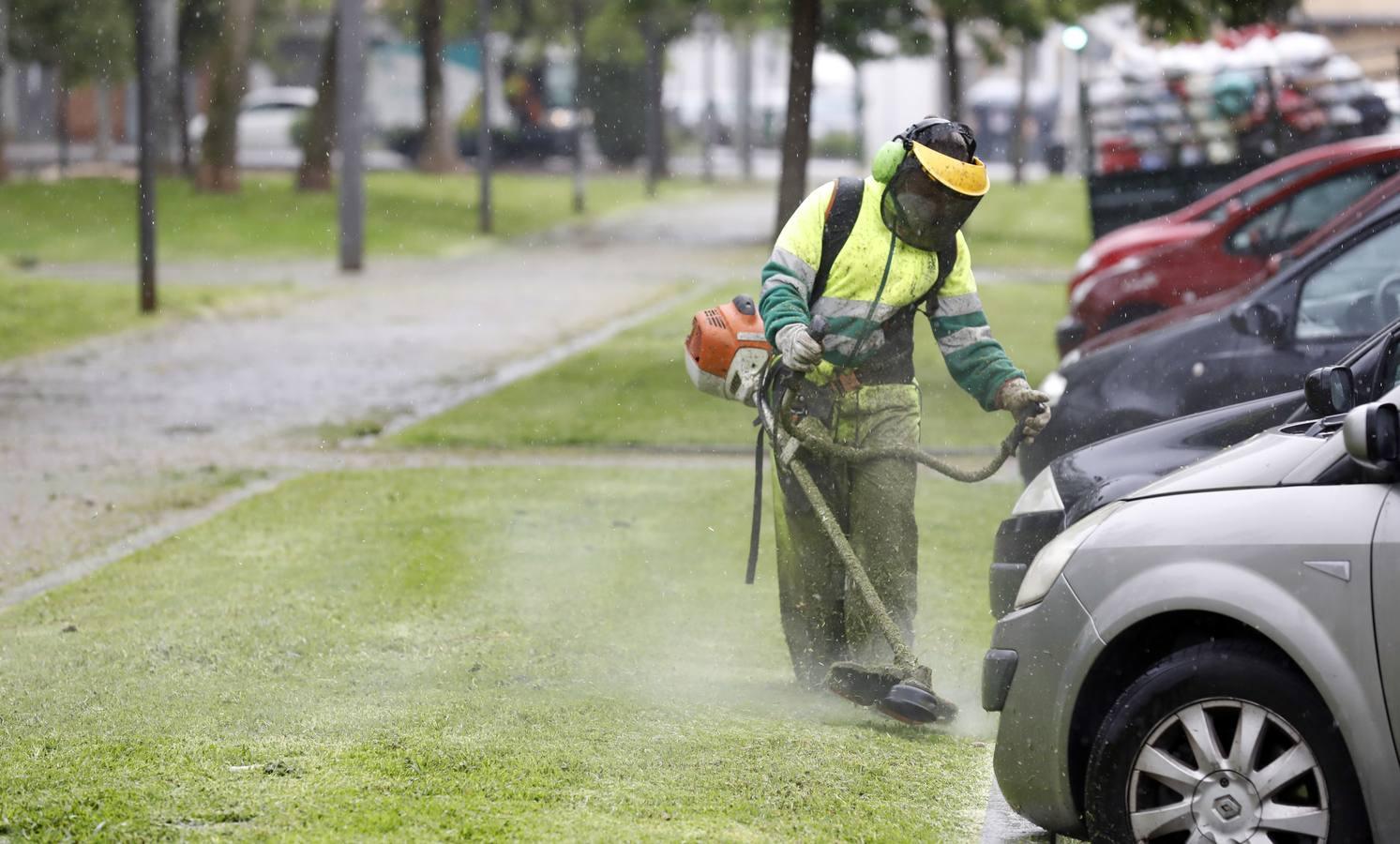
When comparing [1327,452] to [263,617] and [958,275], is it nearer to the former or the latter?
[958,275]

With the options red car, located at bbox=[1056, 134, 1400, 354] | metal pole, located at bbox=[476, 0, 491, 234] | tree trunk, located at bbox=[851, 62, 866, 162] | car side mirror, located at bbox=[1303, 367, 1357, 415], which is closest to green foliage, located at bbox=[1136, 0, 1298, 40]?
red car, located at bbox=[1056, 134, 1400, 354]

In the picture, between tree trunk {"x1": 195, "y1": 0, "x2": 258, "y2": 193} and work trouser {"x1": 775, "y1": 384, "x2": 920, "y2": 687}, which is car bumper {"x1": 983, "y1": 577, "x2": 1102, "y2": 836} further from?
tree trunk {"x1": 195, "y1": 0, "x2": 258, "y2": 193}

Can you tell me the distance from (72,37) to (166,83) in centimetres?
1460

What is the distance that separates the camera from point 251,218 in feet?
95.9

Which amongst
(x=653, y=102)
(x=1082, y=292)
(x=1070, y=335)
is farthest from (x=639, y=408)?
(x=653, y=102)

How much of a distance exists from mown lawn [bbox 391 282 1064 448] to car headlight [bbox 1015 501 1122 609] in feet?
22.8

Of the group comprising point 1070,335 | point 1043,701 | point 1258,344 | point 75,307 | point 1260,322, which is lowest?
point 75,307

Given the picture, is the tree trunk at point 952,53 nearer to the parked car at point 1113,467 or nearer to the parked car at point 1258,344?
the parked car at point 1258,344

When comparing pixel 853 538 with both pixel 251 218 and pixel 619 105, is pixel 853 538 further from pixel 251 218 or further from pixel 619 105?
pixel 619 105

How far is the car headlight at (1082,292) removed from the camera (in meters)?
13.6

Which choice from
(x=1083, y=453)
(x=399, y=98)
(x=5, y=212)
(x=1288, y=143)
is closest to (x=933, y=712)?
(x=1083, y=453)

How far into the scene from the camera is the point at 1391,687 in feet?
13.1

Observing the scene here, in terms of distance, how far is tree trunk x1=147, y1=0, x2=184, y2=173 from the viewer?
64.2ft

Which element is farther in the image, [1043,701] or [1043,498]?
[1043,498]
